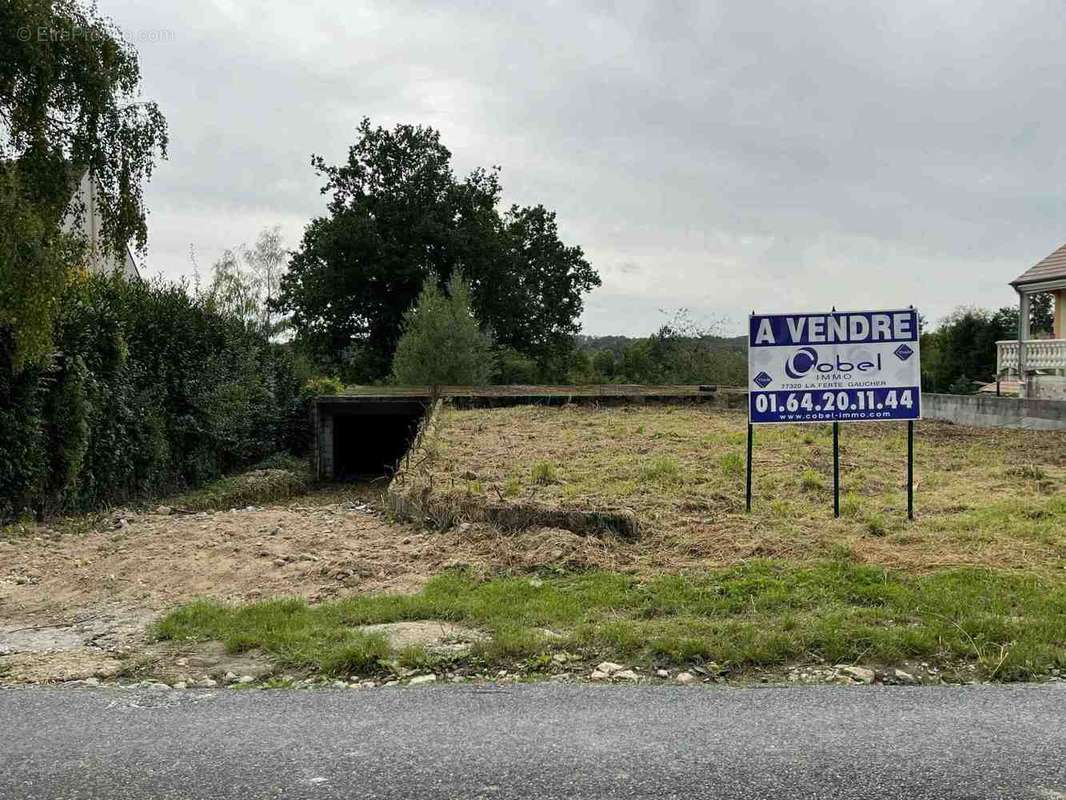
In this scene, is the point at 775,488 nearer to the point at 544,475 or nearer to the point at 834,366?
the point at 834,366

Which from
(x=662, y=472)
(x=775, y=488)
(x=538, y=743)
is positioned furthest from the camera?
(x=662, y=472)

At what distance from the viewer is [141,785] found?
11.8ft

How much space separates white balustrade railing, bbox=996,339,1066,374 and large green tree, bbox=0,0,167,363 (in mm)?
21980

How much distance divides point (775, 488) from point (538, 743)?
7037 mm

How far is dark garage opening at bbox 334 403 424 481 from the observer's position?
2718 centimetres

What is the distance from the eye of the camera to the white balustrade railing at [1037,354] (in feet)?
76.6

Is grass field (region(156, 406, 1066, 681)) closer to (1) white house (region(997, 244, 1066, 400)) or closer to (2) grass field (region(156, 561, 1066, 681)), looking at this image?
(2) grass field (region(156, 561, 1066, 681))

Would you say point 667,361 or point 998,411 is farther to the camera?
point 667,361

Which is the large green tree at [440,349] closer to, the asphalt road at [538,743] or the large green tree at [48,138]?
the large green tree at [48,138]

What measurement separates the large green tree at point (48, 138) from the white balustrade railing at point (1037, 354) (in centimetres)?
2198

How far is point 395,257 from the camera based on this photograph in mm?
40781

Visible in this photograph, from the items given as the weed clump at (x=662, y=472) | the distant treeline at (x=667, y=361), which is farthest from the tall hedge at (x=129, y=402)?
the distant treeline at (x=667, y=361)

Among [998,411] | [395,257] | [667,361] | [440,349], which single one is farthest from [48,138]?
[667,361]

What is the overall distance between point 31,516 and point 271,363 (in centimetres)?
1174
